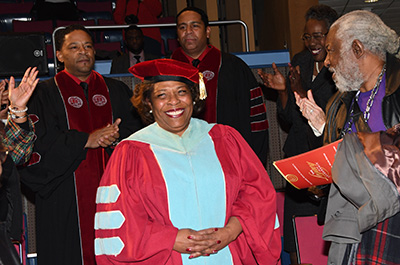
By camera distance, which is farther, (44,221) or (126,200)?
(44,221)

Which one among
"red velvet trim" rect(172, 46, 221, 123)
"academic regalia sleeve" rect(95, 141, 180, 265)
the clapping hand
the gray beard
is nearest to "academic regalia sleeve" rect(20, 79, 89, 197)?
the clapping hand

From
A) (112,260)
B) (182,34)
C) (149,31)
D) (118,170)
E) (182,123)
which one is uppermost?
(149,31)

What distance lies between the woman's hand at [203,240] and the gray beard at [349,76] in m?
1.01

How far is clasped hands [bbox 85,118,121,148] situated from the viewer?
4.28 metres

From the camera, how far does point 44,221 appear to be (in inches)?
171

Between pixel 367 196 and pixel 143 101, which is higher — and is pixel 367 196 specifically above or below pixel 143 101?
below

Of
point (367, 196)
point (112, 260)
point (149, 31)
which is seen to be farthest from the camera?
point (149, 31)

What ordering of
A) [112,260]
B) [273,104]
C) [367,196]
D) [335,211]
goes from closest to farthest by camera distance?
[367,196], [335,211], [112,260], [273,104]

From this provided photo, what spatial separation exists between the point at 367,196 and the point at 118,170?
128cm

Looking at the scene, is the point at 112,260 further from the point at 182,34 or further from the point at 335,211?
the point at 182,34

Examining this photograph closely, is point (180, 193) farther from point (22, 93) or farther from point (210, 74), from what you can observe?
point (210, 74)

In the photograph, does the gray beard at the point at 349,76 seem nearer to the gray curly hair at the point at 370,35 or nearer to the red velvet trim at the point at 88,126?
the gray curly hair at the point at 370,35

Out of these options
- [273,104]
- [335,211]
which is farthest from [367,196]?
[273,104]

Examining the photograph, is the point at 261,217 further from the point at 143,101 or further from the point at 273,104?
the point at 273,104
